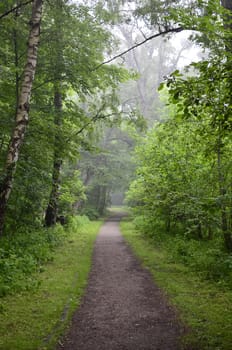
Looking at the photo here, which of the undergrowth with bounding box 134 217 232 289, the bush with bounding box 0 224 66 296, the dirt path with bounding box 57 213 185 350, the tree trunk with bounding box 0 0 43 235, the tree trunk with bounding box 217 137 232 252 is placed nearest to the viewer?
the dirt path with bounding box 57 213 185 350

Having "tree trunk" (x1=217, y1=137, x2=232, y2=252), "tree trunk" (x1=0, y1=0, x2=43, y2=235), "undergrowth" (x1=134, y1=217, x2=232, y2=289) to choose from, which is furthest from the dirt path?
"tree trunk" (x1=0, y1=0, x2=43, y2=235)

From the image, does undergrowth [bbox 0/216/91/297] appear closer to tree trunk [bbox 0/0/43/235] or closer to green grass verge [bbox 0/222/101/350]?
green grass verge [bbox 0/222/101/350]

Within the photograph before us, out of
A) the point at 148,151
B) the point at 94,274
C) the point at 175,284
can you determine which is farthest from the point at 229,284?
the point at 148,151

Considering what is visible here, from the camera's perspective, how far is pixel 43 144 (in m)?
9.19

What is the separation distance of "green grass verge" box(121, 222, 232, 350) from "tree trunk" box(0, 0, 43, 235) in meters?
4.37

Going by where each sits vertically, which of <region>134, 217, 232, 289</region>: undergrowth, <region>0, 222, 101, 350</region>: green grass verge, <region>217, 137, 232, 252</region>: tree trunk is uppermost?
<region>217, 137, 232, 252</region>: tree trunk

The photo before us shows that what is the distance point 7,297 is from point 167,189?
712cm

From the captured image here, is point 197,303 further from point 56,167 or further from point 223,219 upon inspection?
point 56,167

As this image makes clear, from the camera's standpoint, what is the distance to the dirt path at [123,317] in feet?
15.2

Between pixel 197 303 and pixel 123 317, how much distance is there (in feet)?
5.52

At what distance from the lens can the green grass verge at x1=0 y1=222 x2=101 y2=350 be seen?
4.65 meters

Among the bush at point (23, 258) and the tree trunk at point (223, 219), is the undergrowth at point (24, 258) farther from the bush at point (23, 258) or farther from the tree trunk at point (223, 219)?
the tree trunk at point (223, 219)

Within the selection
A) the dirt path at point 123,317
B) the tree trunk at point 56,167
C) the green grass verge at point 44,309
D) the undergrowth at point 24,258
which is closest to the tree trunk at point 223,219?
→ the dirt path at point 123,317

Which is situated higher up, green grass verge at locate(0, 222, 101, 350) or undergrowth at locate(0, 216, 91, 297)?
undergrowth at locate(0, 216, 91, 297)
